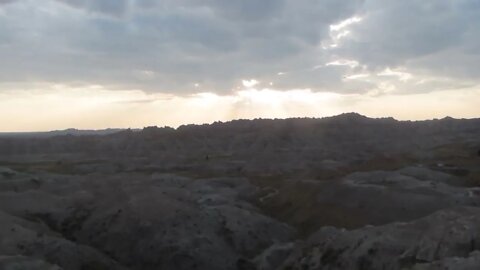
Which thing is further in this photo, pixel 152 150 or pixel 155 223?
pixel 152 150

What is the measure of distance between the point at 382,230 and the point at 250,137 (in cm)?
10253

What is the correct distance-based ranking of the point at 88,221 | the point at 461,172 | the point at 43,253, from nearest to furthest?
the point at 43,253, the point at 88,221, the point at 461,172

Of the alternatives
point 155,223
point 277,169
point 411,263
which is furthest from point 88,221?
point 277,169

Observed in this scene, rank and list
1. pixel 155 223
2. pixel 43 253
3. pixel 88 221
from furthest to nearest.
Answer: pixel 88 221, pixel 155 223, pixel 43 253

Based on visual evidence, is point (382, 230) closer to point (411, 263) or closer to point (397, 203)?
point (411, 263)

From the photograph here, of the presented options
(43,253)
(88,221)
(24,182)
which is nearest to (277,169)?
(24,182)

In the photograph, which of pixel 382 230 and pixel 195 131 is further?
pixel 195 131

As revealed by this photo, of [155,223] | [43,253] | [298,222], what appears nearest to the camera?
[43,253]

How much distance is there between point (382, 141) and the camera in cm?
12406

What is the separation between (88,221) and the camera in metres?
39.5

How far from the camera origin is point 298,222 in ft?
142

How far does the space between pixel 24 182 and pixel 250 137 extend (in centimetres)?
7883

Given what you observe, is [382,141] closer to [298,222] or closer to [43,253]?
[298,222]

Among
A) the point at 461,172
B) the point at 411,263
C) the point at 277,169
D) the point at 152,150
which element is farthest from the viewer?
the point at 152,150
